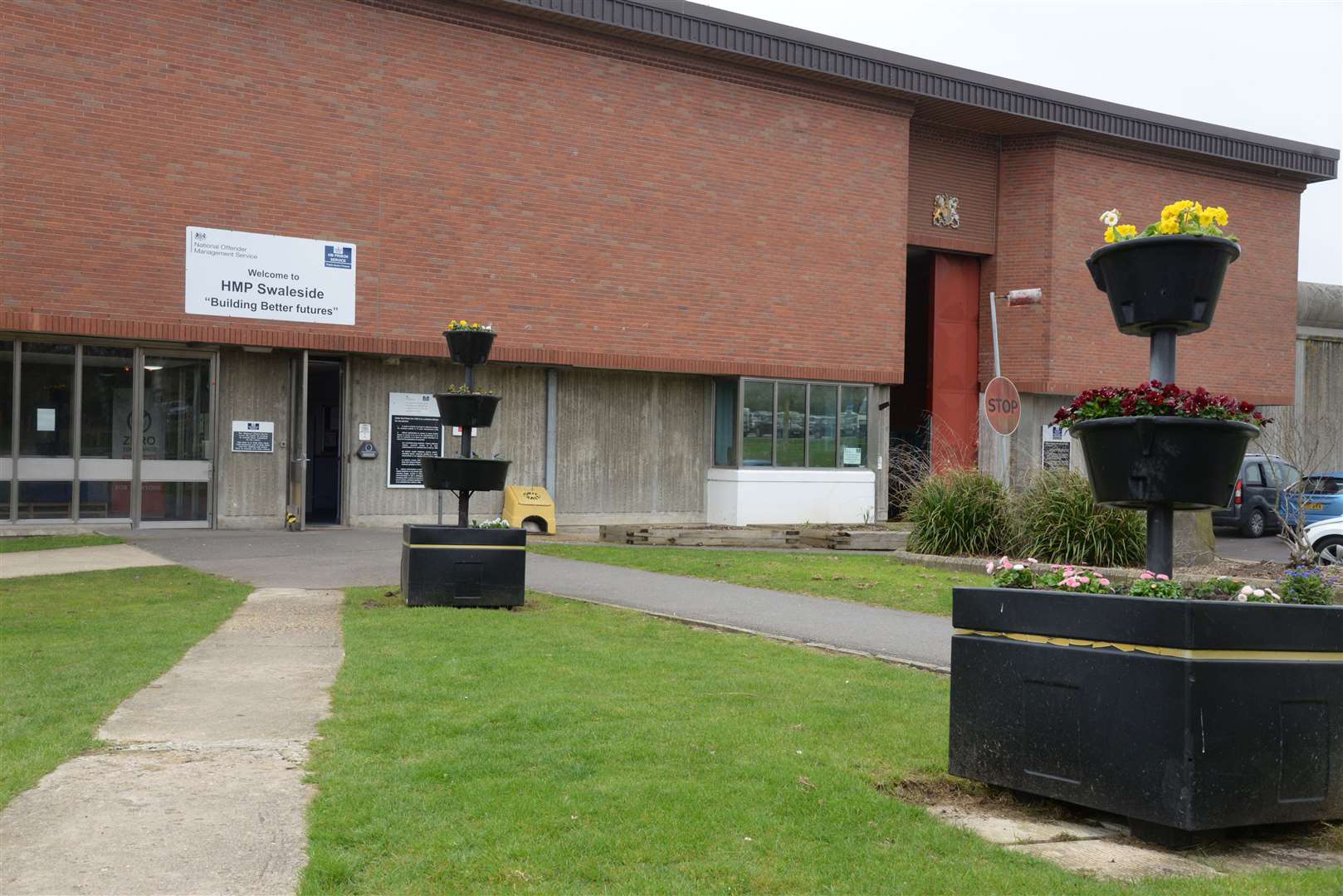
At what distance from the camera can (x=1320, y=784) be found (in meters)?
5.60

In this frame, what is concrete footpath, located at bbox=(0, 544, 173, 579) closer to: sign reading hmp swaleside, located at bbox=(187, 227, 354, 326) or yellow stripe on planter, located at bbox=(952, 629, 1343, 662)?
sign reading hmp swaleside, located at bbox=(187, 227, 354, 326)

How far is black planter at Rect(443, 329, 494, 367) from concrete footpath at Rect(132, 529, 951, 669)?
3.00m

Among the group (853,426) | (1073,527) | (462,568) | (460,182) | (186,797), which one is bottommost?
(186,797)

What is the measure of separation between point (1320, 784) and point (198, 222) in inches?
791

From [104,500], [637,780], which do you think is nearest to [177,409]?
[104,500]

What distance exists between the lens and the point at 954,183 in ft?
107

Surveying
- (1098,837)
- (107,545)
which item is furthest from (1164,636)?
(107,545)

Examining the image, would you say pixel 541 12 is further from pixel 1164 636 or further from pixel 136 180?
pixel 1164 636

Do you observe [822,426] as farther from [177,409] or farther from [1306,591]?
[1306,591]

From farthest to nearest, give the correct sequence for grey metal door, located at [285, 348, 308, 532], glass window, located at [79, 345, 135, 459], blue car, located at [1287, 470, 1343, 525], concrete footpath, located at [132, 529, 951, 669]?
blue car, located at [1287, 470, 1343, 525]
grey metal door, located at [285, 348, 308, 532]
glass window, located at [79, 345, 135, 459]
concrete footpath, located at [132, 529, 951, 669]

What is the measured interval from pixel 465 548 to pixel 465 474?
30.5 inches

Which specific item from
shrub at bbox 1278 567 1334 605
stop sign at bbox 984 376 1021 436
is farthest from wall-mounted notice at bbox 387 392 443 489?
shrub at bbox 1278 567 1334 605

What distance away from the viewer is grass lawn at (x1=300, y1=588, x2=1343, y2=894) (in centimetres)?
480

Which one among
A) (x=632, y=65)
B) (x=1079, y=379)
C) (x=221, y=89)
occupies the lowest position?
(x=1079, y=379)
